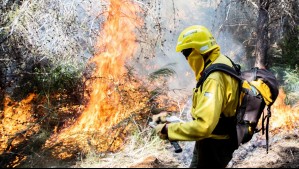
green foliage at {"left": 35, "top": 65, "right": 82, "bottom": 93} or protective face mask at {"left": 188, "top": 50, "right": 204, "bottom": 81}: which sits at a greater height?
protective face mask at {"left": 188, "top": 50, "right": 204, "bottom": 81}

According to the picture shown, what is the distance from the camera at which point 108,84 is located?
6.98m

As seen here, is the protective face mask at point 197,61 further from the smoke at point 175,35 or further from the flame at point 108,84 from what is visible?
the smoke at point 175,35

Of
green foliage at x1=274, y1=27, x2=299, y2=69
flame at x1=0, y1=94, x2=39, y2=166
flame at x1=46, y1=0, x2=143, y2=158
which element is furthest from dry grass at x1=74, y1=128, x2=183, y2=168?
green foliage at x1=274, y1=27, x2=299, y2=69

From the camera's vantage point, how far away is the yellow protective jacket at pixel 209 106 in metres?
2.55

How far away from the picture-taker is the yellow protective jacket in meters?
2.55

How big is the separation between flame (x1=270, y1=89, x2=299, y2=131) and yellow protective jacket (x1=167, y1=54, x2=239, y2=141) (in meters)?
4.63

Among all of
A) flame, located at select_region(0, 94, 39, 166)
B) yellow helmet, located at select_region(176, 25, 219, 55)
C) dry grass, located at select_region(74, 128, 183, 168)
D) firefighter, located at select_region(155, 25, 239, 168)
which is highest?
yellow helmet, located at select_region(176, 25, 219, 55)

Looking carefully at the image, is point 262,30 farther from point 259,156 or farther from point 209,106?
point 209,106

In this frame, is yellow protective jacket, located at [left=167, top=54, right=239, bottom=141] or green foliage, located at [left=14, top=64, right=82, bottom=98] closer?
yellow protective jacket, located at [left=167, top=54, right=239, bottom=141]

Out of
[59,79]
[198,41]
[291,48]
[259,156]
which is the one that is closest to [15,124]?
[59,79]

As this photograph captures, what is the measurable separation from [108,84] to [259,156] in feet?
11.9

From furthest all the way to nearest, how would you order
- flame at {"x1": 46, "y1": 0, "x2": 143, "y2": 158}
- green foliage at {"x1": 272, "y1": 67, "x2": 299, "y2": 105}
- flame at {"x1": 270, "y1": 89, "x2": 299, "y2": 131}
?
green foliage at {"x1": 272, "y1": 67, "x2": 299, "y2": 105} → flame at {"x1": 270, "y1": 89, "x2": 299, "y2": 131} → flame at {"x1": 46, "y1": 0, "x2": 143, "y2": 158}

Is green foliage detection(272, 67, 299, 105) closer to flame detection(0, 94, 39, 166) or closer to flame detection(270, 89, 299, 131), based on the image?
flame detection(270, 89, 299, 131)

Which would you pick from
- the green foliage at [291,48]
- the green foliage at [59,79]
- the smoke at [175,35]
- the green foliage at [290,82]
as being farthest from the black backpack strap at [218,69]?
the green foliage at [291,48]
